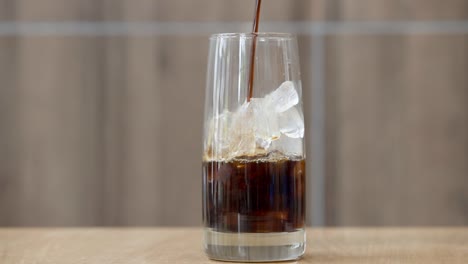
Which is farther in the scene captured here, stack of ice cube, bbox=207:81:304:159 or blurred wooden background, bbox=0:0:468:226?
blurred wooden background, bbox=0:0:468:226

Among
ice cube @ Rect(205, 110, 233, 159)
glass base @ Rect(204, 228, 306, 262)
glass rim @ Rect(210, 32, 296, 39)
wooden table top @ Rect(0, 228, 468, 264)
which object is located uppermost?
glass rim @ Rect(210, 32, 296, 39)

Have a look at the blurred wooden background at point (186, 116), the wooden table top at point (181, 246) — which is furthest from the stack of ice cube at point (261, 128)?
the blurred wooden background at point (186, 116)

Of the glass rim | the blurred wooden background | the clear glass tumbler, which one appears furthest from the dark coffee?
the blurred wooden background

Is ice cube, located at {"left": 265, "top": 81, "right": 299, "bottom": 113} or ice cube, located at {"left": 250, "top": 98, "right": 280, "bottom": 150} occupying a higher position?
ice cube, located at {"left": 265, "top": 81, "right": 299, "bottom": 113}

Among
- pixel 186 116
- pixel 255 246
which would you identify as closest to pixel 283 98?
pixel 255 246

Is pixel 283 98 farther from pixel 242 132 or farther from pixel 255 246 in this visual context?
pixel 255 246

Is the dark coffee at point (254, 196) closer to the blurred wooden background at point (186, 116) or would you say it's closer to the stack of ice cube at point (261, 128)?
the stack of ice cube at point (261, 128)

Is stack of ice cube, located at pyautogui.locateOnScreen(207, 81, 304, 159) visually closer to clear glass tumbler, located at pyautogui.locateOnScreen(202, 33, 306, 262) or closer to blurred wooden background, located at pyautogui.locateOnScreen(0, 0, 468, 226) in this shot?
clear glass tumbler, located at pyautogui.locateOnScreen(202, 33, 306, 262)
